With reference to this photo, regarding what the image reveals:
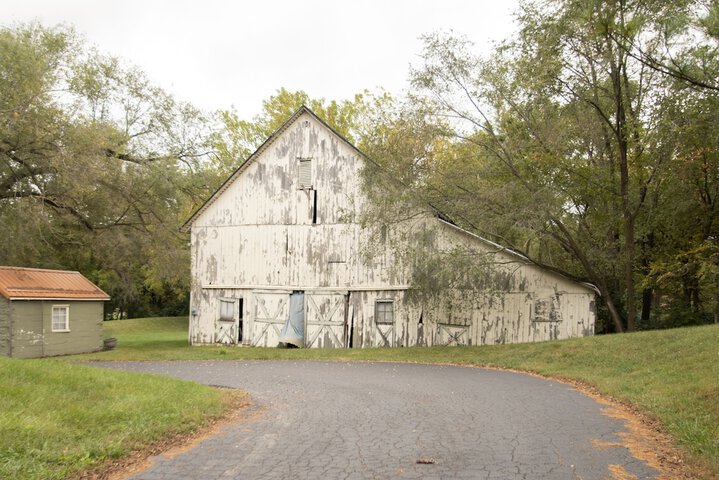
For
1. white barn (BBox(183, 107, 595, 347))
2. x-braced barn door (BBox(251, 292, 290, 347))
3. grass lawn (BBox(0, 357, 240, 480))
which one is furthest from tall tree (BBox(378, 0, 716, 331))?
grass lawn (BBox(0, 357, 240, 480))

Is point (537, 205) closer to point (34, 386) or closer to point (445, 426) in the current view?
point (445, 426)

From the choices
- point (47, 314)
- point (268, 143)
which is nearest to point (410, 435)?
point (268, 143)

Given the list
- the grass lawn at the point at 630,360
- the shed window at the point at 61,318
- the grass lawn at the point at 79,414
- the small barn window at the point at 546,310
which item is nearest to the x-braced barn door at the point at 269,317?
the grass lawn at the point at 630,360

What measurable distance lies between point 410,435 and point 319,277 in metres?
16.1

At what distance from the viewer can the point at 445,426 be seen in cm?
876

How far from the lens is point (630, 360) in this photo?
1569cm

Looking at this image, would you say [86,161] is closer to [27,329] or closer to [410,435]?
[27,329]

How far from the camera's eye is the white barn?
22.5 m

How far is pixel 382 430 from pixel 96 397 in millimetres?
4297

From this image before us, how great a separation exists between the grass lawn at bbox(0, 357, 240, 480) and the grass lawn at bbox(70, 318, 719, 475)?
654 centimetres

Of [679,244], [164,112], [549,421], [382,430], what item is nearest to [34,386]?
[382,430]

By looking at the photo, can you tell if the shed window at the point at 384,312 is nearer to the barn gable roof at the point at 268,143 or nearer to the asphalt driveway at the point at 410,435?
the barn gable roof at the point at 268,143

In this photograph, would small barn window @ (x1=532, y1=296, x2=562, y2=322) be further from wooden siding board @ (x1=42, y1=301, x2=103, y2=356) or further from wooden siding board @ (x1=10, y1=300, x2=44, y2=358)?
wooden siding board @ (x1=10, y1=300, x2=44, y2=358)

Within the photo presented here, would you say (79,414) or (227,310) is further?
(227,310)
